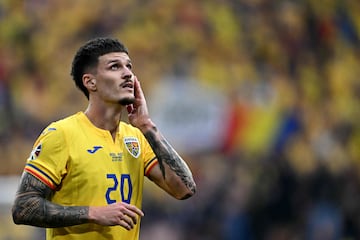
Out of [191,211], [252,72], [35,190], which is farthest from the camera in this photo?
[252,72]

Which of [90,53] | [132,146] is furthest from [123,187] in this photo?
[90,53]

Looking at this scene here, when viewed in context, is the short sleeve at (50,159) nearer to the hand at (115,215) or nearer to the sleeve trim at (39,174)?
the sleeve trim at (39,174)

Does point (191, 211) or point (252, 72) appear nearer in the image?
point (191, 211)

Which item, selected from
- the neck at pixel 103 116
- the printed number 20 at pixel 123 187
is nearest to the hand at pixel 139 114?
the neck at pixel 103 116

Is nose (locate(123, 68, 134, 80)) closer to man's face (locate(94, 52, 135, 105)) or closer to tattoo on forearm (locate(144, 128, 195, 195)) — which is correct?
man's face (locate(94, 52, 135, 105))

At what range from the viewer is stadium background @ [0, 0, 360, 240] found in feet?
35.4

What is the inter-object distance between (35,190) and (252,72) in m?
7.59

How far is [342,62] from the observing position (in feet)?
40.0

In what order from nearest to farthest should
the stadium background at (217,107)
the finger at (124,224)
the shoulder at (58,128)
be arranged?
the finger at (124,224)
the shoulder at (58,128)
the stadium background at (217,107)

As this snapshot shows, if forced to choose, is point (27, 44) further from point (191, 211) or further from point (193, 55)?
point (191, 211)

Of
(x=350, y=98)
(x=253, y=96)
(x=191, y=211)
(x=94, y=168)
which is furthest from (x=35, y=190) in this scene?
(x=350, y=98)

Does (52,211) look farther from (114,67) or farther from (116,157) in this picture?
(114,67)

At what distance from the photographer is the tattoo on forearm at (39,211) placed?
430cm

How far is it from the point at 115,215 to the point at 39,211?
40 cm
